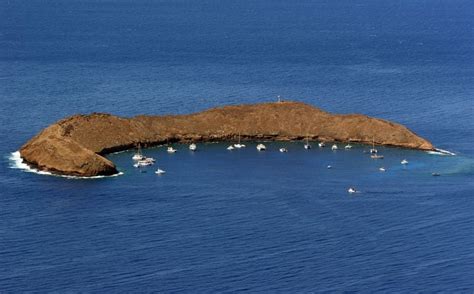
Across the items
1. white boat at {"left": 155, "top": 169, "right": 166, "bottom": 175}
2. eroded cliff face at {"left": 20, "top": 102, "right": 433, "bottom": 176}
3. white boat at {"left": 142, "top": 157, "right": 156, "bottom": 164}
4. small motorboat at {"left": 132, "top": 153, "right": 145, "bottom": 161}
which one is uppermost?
eroded cliff face at {"left": 20, "top": 102, "right": 433, "bottom": 176}

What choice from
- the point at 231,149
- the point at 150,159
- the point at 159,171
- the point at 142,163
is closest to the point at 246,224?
the point at 159,171

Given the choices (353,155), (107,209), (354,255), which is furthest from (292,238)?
(353,155)

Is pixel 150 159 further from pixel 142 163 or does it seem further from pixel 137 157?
pixel 142 163

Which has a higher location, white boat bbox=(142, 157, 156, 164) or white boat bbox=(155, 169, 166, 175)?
white boat bbox=(142, 157, 156, 164)

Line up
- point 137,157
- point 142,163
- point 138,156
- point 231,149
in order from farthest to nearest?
point 231,149, point 138,156, point 137,157, point 142,163

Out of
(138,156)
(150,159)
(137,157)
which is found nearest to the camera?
(150,159)

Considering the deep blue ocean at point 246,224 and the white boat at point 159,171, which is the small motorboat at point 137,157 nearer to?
the deep blue ocean at point 246,224

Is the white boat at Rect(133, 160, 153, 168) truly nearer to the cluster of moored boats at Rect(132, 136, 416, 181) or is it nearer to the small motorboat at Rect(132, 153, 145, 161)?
the cluster of moored boats at Rect(132, 136, 416, 181)

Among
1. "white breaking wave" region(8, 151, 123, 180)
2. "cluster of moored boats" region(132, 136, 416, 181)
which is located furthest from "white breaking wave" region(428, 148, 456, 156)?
"white breaking wave" region(8, 151, 123, 180)
